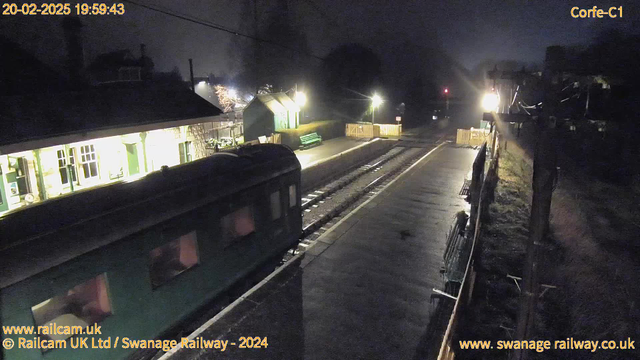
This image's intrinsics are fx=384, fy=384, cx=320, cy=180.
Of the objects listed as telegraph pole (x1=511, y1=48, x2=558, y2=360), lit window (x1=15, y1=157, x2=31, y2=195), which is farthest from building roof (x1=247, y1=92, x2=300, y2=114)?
telegraph pole (x1=511, y1=48, x2=558, y2=360)

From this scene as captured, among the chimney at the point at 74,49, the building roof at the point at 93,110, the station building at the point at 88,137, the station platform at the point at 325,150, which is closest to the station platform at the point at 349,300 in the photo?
the station building at the point at 88,137

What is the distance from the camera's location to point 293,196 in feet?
36.3

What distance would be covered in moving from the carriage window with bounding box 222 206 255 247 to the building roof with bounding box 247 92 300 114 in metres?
20.8

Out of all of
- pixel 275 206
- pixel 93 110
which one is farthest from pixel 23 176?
pixel 275 206

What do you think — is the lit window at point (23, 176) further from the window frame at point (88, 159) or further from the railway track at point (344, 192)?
the railway track at point (344, 192)

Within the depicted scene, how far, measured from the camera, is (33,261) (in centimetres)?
496

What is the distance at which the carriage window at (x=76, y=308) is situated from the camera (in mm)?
5359

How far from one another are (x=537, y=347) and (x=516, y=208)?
9.70 meters

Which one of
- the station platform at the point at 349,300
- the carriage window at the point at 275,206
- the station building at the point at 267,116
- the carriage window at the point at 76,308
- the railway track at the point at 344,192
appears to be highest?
the station building at the point at 267,116

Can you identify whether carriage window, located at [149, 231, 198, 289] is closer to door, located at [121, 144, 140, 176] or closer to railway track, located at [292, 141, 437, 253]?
railway track, located at [292, 141, 437, 253]

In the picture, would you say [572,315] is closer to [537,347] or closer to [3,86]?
[537,347]

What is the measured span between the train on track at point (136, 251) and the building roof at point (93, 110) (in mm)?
6696

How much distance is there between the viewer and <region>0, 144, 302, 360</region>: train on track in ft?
16.6

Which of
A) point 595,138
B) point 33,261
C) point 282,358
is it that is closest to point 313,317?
point 282,358
